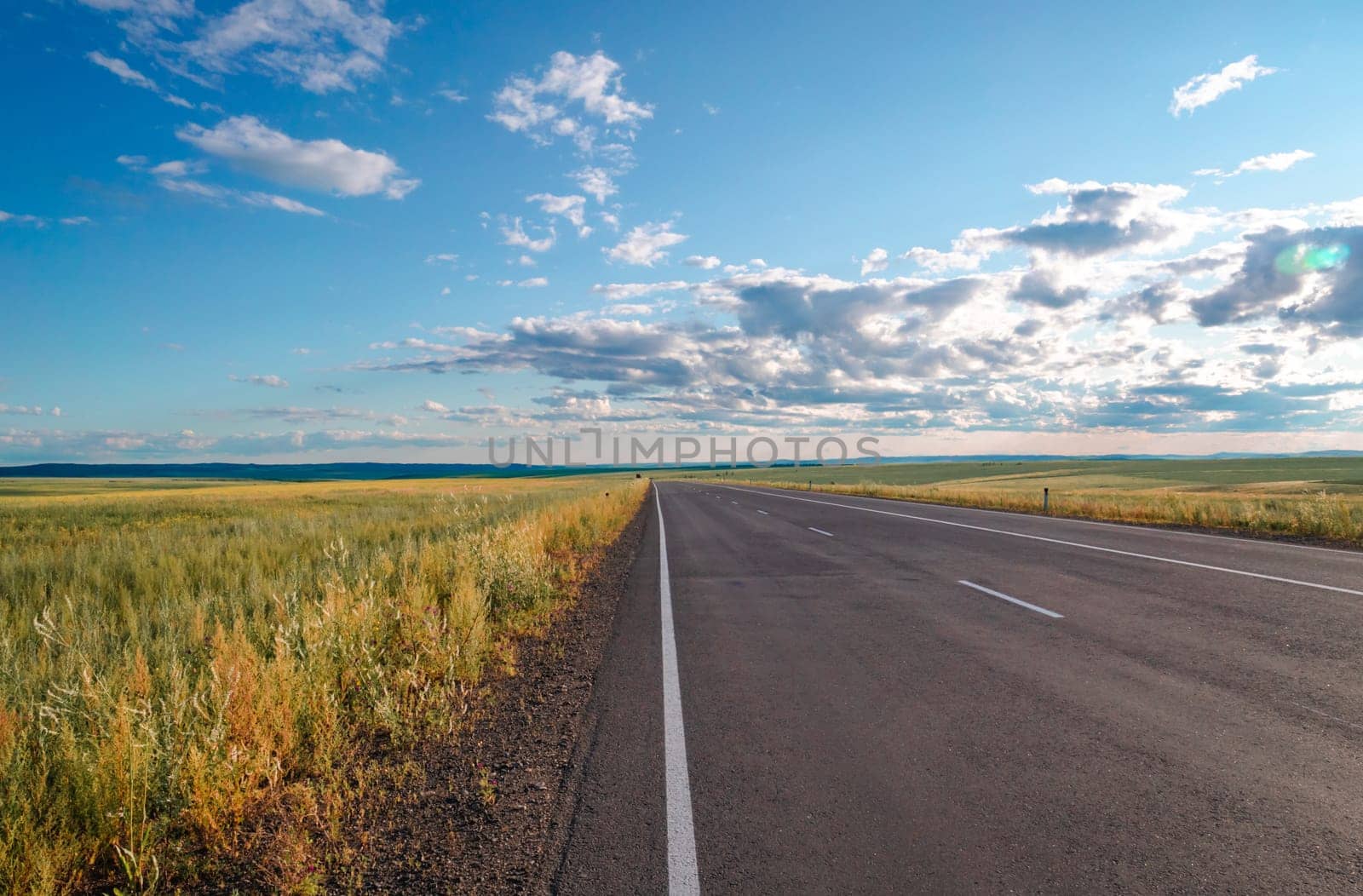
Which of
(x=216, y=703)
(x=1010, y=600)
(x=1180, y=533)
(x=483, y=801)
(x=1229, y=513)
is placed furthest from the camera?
(x=1229, y=513)

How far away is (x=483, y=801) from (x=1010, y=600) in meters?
7.35

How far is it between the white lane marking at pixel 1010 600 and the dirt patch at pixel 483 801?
17.5 ft

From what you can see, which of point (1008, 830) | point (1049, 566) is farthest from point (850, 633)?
point (1049, 566)

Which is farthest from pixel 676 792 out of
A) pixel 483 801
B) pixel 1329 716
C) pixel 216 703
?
pixel 1329 716

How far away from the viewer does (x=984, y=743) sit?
4.56 metres

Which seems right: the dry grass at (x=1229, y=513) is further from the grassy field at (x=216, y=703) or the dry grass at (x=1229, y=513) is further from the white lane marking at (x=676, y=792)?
the grassy field at (x=216, y=703)

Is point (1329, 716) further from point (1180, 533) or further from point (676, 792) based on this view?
point (1180, 533)

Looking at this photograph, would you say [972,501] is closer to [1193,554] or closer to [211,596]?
Result: [1193,554]

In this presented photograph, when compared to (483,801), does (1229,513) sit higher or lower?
higher

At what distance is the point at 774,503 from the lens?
34.5m

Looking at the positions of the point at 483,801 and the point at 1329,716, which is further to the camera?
the point at 1329,716

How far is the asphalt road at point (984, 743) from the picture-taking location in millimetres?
3227

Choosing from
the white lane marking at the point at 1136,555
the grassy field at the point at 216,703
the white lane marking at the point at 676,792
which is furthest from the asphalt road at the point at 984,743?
the grassy field at the point at 216,703

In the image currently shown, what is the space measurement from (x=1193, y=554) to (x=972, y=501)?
19.0m
